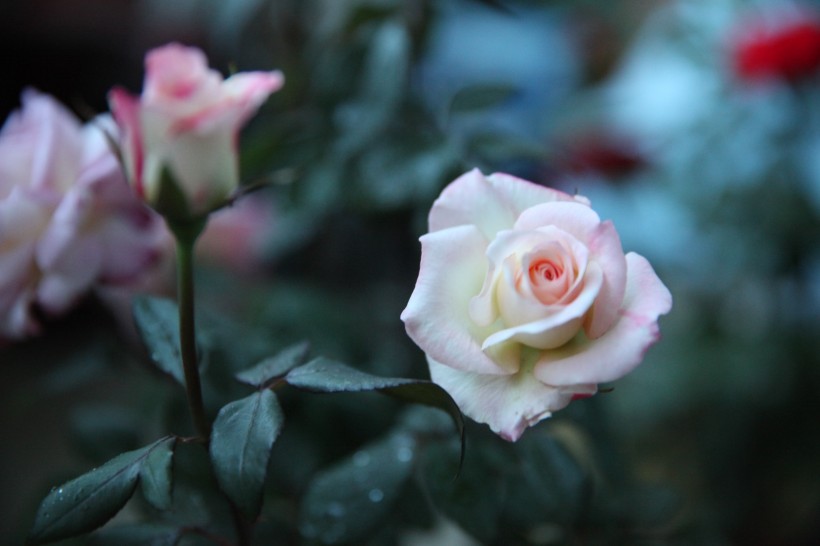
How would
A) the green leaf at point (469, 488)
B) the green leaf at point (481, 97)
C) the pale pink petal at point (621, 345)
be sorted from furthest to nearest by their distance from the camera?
the green leaf at point (481, 97)
the green leaf at point (469, 488)
the pale pink petal at point (621, 345)

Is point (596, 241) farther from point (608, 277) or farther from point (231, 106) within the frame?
point (231, 106)

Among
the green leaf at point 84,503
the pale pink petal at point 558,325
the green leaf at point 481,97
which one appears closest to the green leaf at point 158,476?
the green leaf at point 84,503

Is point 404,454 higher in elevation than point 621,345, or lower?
lower

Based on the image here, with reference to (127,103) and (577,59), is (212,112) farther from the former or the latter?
(577,59)

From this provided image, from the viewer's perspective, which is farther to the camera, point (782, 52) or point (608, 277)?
point (782, 52)

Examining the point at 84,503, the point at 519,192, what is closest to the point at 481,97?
the point at 519,192

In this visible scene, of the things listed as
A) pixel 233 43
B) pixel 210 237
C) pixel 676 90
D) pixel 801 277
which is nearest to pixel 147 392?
pixel 210 237

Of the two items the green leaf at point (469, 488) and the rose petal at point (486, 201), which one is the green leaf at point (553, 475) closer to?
the green leaf at point (469, 488)
